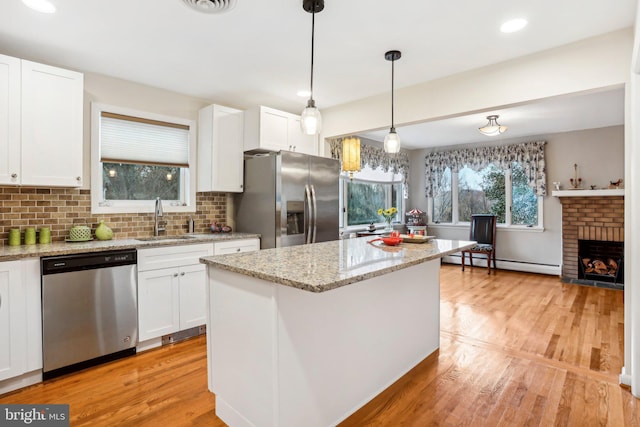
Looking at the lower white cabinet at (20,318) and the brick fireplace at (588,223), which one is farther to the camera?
the brick fireplace at (588,223)

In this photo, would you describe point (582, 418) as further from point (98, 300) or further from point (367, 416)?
point (98, 300)

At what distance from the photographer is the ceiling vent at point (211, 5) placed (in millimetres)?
2094

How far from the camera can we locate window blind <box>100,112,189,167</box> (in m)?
3.31

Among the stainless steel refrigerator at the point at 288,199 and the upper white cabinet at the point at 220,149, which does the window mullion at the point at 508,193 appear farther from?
the upper white cabinet at the point at 220,149

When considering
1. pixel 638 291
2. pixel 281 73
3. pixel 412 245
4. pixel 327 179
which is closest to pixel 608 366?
pixel 638 291

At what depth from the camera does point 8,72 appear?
98.0 inches

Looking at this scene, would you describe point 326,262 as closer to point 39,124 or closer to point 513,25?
point 513,25

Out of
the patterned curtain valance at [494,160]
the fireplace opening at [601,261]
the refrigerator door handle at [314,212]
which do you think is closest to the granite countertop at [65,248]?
the refrigerator door handle at [314,212]

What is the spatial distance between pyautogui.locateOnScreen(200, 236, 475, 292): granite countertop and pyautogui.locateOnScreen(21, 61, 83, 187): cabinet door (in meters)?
1.70

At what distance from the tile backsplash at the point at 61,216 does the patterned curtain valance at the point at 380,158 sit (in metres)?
2.46

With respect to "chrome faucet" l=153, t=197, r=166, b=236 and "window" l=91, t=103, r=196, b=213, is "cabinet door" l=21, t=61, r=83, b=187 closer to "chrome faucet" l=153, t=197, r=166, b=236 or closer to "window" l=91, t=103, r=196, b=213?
"window" l=91, t=103, r=196, b=213

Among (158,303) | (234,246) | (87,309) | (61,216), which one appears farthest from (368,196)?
(87,309)

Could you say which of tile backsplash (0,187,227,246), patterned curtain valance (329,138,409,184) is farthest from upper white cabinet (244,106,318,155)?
tile backsplash (0,187,227,246)

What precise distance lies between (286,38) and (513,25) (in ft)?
5.19
